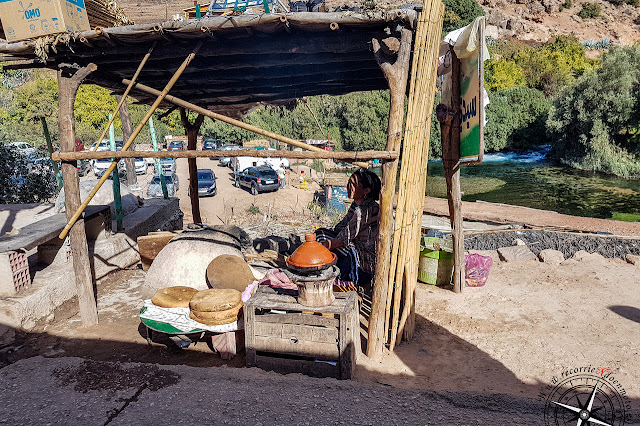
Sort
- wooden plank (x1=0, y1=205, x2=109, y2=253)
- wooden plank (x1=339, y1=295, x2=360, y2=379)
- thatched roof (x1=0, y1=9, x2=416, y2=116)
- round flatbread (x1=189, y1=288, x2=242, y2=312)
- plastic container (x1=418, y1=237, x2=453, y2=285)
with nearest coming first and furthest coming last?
wooden plank (x1=339, y1=295, x2=360, y2=379), thatched roof (x1=0, y1=9, x2=416, y2=116), round flatbread (x1=189, y1=288, x2=242, y2=312), wooden plank (x1=0, y1=205, x2=109, y2=253), plastic container (x1=418, y1=237, x2=453, y2=285)

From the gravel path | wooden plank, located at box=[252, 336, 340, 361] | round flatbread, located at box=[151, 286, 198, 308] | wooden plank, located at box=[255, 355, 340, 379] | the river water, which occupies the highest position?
round flatbread, located at box=[151, 286, 198, 308]

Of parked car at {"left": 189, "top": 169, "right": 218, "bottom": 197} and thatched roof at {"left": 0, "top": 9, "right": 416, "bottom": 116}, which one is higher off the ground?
thatched roof at {"left": 0, "top": 9, "right": 416, "bottom": 116}

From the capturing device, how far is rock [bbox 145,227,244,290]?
5.36m

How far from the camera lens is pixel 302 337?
11.7 feet

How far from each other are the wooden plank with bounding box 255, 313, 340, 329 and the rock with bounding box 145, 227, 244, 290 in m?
1.91

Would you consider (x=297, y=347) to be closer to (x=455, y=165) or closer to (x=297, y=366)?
(x=297, y=366)

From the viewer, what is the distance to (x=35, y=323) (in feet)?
15.7

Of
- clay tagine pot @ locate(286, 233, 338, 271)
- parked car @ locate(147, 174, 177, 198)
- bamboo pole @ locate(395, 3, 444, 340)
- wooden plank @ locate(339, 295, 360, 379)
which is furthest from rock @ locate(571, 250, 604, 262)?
parked car @ locate(147, 174, 177, 198)

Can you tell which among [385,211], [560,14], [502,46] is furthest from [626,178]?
[560,14]

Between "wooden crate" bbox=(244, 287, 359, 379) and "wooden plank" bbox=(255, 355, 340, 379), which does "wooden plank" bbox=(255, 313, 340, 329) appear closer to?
"wooden crate" bbox=(244, 287, 359, 379)

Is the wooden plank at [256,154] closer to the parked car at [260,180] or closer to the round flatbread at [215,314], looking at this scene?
the round flatbread at [215,314]

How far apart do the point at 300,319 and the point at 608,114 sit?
3061 centimetres

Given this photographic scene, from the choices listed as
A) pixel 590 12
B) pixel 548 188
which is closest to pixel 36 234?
pixel 548 188

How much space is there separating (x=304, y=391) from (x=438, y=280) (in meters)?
3.31
